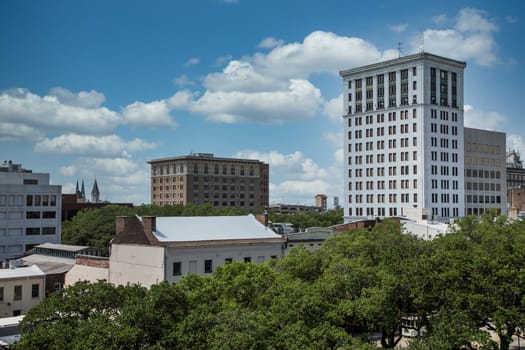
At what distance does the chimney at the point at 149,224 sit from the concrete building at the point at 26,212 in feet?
159

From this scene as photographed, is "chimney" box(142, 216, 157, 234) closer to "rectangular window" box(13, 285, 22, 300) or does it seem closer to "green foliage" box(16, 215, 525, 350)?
"rectangular window" box(13, 285, 22, 300)

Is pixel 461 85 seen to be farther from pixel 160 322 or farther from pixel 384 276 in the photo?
pixel 160 322

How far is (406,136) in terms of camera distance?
133000 mm

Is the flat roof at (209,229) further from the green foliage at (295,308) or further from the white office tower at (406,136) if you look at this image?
the white office tower at (406,136)

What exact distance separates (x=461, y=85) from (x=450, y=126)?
11.0 m

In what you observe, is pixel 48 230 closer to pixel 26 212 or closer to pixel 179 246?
pixel 26 212

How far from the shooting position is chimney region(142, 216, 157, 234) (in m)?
66.3

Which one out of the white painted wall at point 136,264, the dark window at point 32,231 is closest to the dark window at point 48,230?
the dark window at point 32,231

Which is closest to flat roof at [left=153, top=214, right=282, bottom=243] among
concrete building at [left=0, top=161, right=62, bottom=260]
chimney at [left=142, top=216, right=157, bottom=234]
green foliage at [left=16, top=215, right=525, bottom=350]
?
chimney at [left=142, top=216, right=157, bottom=234]

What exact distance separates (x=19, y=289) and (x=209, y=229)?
23.8 metres

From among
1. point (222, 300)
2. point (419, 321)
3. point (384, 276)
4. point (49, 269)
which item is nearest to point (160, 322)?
point (222, 300)

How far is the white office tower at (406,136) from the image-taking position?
428ft

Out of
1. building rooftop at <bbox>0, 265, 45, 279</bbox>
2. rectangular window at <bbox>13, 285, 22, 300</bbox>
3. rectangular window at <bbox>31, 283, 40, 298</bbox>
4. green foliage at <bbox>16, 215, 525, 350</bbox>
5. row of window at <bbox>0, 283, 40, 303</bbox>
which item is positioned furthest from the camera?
rectangular window at <bbox>31, 283, 40, 298</bbox>

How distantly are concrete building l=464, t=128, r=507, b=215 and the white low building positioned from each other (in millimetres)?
80673
